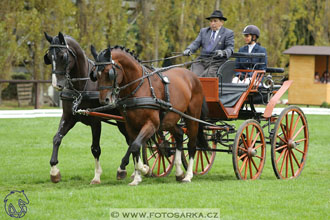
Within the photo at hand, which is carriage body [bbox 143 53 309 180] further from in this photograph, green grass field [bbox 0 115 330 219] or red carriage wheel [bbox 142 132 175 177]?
green grass field [bbox 0 115 330 219]

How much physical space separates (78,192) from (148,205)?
1.19 meters

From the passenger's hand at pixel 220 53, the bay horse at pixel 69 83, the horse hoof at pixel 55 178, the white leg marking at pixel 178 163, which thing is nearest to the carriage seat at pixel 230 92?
the passenger's hand at pixel 220 53

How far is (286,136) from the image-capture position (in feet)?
31.6

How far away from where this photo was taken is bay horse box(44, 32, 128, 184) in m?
8.16

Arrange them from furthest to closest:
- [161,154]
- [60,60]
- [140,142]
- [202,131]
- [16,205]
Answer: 1. [161,154]
2. [202,131]
3. [60,60]
4. [140,142]
5. [16,205]

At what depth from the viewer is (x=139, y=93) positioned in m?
7.88

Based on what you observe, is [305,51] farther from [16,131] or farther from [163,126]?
[163,126]

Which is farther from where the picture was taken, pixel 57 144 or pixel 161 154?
pixel 161 154

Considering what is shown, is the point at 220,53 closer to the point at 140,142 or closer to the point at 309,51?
the point at 140,142

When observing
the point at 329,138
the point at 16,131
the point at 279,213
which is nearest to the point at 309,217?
the point at 279,213

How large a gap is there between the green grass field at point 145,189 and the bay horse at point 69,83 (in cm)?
74

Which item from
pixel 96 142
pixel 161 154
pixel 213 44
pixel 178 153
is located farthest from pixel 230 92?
pixel 96 142

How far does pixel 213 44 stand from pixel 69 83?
7.81 feet

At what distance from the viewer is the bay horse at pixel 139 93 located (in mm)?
7496
